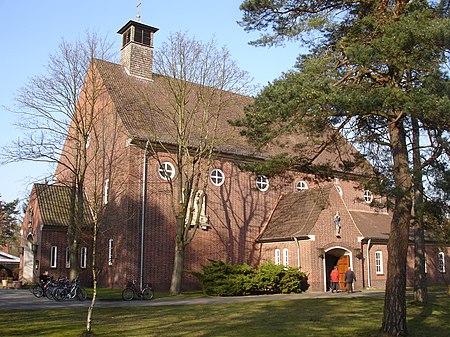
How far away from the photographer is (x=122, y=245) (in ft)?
87.2

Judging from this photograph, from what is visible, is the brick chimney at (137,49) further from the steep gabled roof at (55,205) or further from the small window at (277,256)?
the small window at (277,256)

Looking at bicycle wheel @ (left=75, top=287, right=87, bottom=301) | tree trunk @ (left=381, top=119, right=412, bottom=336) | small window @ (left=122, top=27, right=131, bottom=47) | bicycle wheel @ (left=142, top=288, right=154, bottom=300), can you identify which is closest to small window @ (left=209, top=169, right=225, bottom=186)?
bicycle wheel @ (left=142, top=288, right=154, bottom=300)

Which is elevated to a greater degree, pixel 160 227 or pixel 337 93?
pixel 337 93

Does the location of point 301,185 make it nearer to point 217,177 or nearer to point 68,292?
point 217,177

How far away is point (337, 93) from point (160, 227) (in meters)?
17.7

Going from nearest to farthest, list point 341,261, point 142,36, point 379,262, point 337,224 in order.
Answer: point 337,224, point 341,261, point 379,262, point 142,36

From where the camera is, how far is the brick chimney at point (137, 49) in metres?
A: 32.5

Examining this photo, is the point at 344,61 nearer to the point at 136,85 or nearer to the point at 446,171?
the point at 446,171

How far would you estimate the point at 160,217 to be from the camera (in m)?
27.1

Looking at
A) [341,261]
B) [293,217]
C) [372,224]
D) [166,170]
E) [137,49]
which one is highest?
[137,49]

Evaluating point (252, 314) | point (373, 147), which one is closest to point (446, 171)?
point (373, 147)

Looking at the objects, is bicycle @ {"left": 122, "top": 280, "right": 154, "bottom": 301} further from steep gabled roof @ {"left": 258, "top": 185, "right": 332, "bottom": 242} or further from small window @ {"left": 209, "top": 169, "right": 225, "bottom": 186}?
steep gabled roof @ {"left": 258, "top": 185, "right": 332, "bottom": 242}

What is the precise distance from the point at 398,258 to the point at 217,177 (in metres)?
18.4

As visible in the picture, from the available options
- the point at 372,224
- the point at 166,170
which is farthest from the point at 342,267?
the point at 166,170
